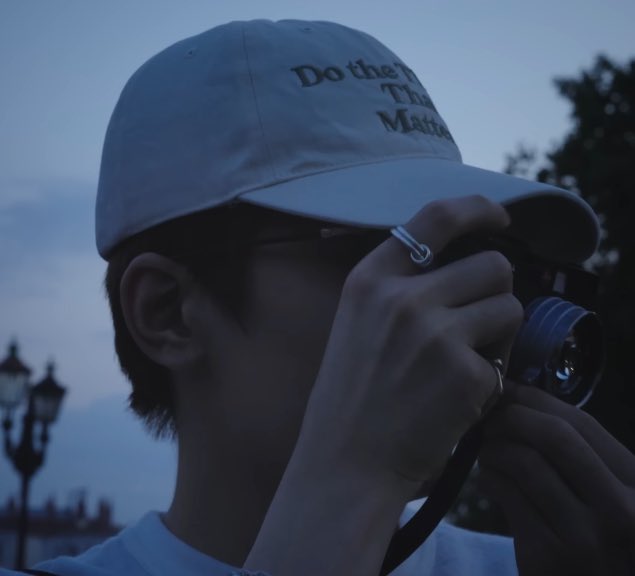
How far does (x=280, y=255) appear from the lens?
75.7 inches

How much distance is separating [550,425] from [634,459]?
9.6 inches

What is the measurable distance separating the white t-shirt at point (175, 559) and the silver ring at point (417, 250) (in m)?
0.68

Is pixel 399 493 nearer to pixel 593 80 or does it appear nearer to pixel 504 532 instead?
pixel 504 532

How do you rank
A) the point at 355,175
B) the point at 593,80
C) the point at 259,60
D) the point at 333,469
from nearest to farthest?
the point at 333,469
the point at 355,175
the point at 259,60
the point at 593,80

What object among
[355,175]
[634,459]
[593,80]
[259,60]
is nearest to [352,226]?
[355,175]

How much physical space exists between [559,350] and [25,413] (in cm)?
983

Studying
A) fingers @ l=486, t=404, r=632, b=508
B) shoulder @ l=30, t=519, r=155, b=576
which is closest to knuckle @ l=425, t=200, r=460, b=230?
fingers @ l=486, t=404, r=632, b=508

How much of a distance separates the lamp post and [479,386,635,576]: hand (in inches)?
366

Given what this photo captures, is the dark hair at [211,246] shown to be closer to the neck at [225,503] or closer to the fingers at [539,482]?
the neck at [225,503]

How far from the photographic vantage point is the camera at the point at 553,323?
1.72m

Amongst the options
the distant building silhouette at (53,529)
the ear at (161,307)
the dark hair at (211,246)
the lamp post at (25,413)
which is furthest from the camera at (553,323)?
the distant building silhouette at (53,529)

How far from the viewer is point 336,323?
1.49 metres

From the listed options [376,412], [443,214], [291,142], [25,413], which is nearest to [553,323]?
[443,214]

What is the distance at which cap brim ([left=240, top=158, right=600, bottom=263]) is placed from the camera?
1.77 meters
